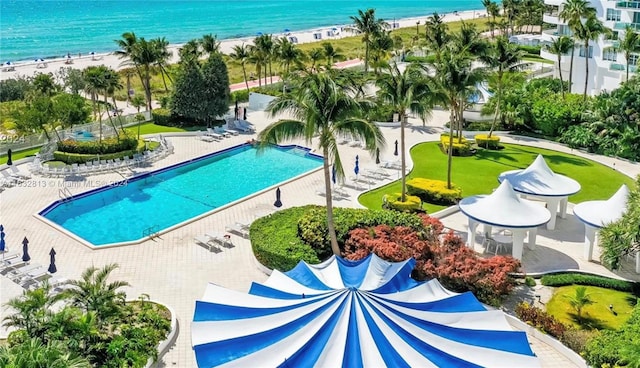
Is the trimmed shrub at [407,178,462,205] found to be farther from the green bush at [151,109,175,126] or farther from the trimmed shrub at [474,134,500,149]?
the green bush at [151,109,175,126]

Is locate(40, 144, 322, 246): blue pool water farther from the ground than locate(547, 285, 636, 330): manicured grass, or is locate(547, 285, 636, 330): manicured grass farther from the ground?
locate(40, 144, 322, 246): blue pool water

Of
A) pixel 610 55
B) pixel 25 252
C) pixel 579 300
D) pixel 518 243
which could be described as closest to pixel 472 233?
pixel 518 243

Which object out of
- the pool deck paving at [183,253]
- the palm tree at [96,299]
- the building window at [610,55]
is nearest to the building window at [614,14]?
the building window at [610,55]

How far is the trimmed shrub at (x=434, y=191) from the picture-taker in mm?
32562

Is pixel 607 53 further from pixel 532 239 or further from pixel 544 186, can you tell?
pixel 532 239

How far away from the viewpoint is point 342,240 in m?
25.7

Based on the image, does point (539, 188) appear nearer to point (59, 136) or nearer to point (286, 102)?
point (286, 102)

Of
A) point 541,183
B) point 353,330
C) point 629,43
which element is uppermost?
point 629,43

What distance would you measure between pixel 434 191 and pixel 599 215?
910 centimetres

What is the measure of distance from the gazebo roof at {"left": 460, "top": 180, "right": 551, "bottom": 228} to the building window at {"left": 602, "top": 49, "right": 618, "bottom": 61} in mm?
34417

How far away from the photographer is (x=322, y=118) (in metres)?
22.4

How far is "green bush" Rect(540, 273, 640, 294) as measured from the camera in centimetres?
2378

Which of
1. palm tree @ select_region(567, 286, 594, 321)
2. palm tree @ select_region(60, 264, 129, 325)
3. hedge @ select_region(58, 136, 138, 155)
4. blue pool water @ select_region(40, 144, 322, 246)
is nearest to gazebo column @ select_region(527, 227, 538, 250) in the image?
palm tree @ select_region(567, 286, 594, 321)

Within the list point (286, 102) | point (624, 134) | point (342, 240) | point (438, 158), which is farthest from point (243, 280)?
point (624, 134)
